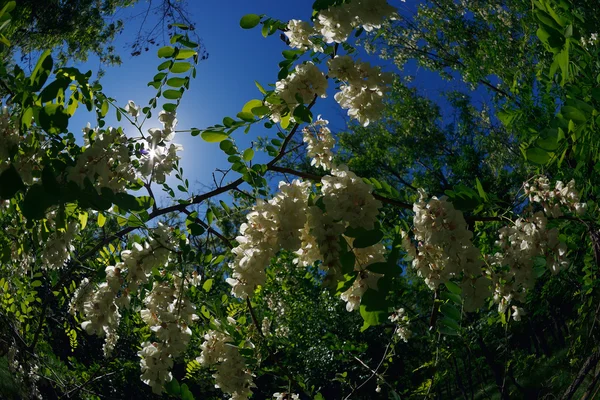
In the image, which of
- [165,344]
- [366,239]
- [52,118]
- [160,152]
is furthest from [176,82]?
[366,239]

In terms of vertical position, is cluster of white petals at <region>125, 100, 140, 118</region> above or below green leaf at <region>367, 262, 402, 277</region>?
above

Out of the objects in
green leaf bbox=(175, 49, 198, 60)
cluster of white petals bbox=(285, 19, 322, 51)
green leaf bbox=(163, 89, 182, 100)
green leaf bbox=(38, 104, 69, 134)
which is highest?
green leaf bbox=(175, 49, 198, 60)

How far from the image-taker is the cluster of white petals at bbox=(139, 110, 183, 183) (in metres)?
2.06

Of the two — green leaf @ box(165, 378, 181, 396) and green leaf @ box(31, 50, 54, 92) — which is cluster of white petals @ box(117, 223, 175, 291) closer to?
green leaf @ box(165, 378, 181, 396)

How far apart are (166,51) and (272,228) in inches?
38.4

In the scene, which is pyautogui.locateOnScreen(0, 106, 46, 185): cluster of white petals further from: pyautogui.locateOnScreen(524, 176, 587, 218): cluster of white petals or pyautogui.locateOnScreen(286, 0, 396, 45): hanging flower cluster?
pyautogui.locateOnScreen(524, 176, 587, 218): cluster of white petals

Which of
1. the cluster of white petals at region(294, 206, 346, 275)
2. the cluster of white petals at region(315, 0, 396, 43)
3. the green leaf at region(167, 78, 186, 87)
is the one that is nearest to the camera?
the cluster of white petals at region(294, 206, 346, 275)

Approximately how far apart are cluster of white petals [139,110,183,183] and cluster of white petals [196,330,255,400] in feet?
2.49

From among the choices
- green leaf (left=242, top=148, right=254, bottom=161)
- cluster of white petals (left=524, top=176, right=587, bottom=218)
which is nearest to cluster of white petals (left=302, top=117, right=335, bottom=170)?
green leaf (left=242, top=148, right=254, bottom=161)

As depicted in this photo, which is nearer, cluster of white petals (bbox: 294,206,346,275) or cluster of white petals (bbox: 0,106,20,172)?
cluster of white petals (bbox: 294,206,346,275)

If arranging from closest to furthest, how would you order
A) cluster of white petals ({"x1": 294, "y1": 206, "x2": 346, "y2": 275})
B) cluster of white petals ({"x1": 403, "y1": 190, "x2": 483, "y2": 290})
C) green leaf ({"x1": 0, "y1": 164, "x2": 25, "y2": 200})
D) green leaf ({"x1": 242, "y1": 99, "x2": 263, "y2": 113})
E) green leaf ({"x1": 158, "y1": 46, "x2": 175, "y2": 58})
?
green leaf ({"x1": 0, "y1": 164, "x2": 25, "y2": 200}) → cluster of white petals ({"x1": 294, "y1": 206, "x2": 346, "y2": 275}) → cluster of white petals ({"x1": 403, "y1": 190, "x2": 483, "y2": 290}) → green leaf ({"x1": 242, "y1": 99, "x2": 263, "y2": 113}) → green leaf ({"x1": 158, "y1": 46, "x2": 175, "y2": 58})

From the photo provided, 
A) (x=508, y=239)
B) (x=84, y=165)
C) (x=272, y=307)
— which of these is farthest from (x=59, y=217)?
(x=272, y=307)

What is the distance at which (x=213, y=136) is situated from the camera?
6.23 feet

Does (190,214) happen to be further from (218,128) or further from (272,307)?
(272,307)
